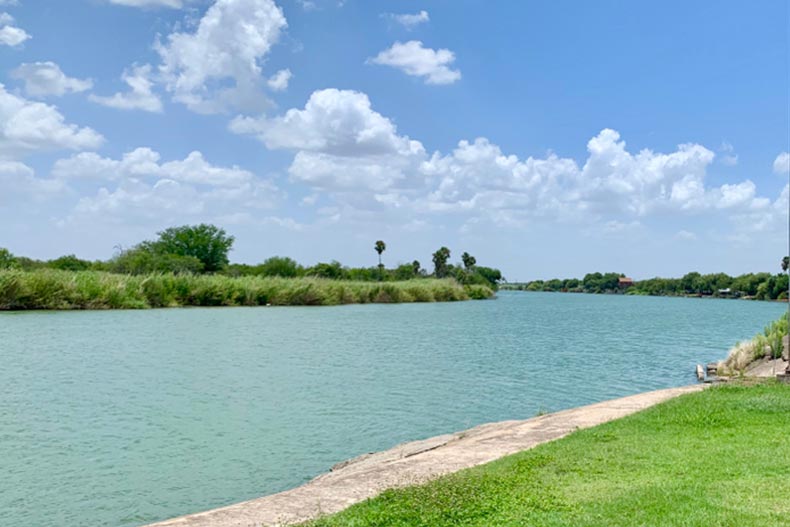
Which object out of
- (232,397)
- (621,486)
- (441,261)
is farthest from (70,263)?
(621,486)

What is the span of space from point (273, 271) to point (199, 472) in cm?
8552

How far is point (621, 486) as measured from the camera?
5.87m

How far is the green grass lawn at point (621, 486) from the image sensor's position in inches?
202

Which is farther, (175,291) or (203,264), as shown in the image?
(203,264)

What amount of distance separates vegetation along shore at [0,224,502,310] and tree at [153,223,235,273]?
5.4 inches

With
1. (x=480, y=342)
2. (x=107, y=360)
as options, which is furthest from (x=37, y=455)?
(x=480, y=342)

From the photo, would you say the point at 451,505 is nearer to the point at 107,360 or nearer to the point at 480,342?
the point at 107,360

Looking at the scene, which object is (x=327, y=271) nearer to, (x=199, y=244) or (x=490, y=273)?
(x=199, y=244)

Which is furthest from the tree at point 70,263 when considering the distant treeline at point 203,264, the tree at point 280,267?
the tree at point 280,267

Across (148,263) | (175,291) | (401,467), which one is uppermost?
(148,263)

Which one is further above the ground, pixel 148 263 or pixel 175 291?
pixel 148 263

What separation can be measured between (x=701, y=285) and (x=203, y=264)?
113 m

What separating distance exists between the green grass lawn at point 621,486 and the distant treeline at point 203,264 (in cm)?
6893

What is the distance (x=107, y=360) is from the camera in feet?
69.7
